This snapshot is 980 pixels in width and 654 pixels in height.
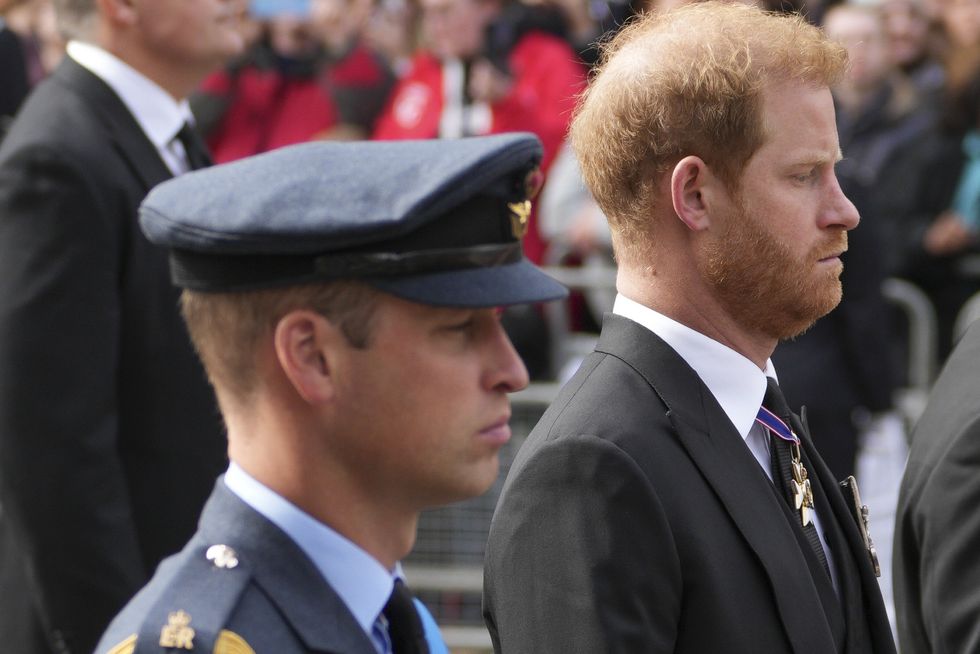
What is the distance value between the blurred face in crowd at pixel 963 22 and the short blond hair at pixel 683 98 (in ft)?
19.4

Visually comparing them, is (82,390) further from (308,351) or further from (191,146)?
(308,351)

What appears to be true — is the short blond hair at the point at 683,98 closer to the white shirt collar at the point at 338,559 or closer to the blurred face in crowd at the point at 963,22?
the white shirt collar at the point at 338,559

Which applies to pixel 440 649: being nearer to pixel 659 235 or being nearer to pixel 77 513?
pixel 659 235

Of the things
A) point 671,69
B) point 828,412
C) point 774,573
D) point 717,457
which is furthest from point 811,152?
point 828,412

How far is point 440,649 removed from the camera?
6.56ft

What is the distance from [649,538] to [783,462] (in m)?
0.42

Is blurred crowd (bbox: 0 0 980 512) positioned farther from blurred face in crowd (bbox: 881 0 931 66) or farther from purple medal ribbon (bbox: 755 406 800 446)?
purple medal ribbon (bbox: 755 406 800 446)

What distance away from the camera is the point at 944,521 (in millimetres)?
2707

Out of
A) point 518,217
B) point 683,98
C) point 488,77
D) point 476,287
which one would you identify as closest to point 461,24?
point 488,77

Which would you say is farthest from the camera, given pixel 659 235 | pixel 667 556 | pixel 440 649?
pixel 659 235

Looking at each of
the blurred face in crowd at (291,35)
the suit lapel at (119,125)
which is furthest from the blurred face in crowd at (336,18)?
the suit lapel at (119,125)

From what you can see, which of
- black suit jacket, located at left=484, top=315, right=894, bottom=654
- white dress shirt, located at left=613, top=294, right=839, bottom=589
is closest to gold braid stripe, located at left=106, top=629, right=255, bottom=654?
black suit jacket, located at left=484, top=315, right=894, bottom=654

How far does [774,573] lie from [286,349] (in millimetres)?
899

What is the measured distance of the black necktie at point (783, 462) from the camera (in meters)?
2.48
